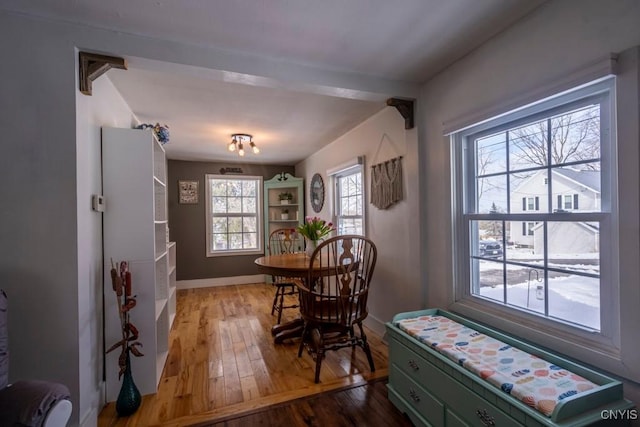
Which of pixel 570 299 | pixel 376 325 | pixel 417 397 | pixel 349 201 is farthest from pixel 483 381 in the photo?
pixel 349 201

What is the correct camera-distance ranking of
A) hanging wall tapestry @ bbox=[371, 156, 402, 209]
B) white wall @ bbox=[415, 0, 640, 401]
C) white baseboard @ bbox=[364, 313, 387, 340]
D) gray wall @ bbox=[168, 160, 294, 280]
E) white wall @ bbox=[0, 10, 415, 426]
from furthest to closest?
gray wall @ bbox=[168, 160, 294, 280]
white baseboard @ bbox=[364, 313, 387, 340]
hanging wall tapestry @ bbox=[371, 156, 402, 209]
white wall @ bbox=[0, 10, 415, 426]
white wall @ bbox=[415, 0, 640, 401]

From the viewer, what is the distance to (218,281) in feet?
16.7

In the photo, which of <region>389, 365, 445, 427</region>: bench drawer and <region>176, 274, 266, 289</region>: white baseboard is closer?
<region>389, 365, 445, 427</region>: bench drawer

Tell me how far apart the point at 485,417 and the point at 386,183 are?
1.93m

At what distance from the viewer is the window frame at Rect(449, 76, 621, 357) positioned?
1256mm

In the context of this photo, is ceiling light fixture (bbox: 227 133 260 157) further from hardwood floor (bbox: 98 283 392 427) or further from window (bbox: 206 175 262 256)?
hardwood floor (bbox: 98 283 392 427)

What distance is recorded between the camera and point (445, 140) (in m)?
2.11

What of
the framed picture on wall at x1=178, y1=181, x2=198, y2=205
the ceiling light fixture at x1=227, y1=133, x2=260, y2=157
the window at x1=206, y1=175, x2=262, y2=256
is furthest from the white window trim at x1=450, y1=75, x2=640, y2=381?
the framed picture on wall at x1=178, y1=181, x2=198, y2=205

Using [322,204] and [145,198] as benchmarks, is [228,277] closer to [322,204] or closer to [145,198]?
[322,204]

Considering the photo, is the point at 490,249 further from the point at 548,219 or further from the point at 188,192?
the point at 188,192

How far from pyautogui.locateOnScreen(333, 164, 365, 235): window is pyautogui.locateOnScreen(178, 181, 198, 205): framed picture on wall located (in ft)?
8.37

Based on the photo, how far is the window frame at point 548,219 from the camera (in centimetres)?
126

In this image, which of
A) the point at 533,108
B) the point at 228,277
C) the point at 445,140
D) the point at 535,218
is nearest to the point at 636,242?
the point at 535,218

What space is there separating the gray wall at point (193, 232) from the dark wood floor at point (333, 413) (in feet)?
11.9
